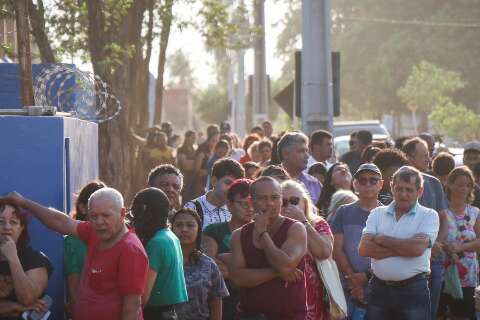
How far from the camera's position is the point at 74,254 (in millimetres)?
7340

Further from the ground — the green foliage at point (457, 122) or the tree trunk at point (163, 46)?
the tree trunk at point (163, 46)

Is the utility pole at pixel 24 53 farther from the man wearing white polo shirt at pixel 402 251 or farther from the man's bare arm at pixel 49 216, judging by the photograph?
the man wearing white polo shirt at pixel 402 251

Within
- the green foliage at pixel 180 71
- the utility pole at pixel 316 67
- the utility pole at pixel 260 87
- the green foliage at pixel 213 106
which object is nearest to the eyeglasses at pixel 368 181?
the utility pole at pixel 316 67

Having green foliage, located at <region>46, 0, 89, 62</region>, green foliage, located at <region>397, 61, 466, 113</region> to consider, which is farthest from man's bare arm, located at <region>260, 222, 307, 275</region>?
green foliage, located at <region>397, 61, 466, 113</region>

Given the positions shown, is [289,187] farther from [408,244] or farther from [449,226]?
[449,226]

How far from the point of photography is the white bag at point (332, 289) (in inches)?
315

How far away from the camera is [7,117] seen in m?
7.16

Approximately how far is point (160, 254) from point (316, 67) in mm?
8022

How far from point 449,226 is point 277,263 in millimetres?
3964

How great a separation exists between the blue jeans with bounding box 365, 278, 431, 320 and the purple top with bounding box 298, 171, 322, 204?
2.13 meters

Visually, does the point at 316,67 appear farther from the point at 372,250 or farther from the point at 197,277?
the point at 197,277

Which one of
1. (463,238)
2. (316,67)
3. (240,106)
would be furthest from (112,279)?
(240,106)

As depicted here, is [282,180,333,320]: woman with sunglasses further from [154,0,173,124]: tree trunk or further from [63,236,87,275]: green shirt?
[154,0,173,124]: tree trunk

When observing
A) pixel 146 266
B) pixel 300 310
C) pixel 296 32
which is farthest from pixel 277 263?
pixel 296 32
